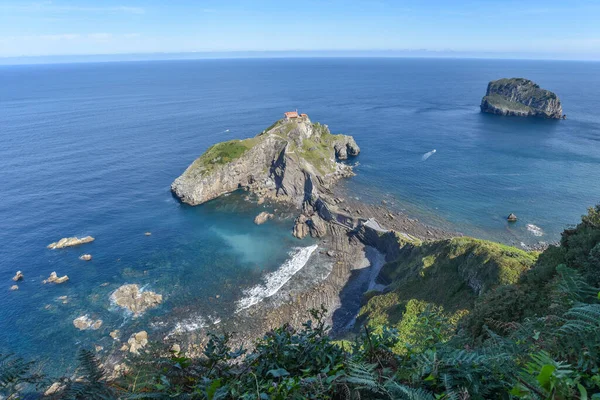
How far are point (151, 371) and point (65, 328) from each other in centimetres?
4969

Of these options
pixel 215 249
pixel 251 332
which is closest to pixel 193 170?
pixel 215 249

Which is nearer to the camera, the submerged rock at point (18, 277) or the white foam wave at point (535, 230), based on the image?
the submerged rock at point (18, 277)

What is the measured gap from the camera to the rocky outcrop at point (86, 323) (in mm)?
43656

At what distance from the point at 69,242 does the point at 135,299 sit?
22557 millimetres

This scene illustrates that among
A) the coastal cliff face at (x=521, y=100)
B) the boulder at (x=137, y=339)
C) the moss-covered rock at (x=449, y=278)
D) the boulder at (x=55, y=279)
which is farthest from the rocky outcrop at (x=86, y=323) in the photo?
the coastal cliff face at (x=521, y=100)

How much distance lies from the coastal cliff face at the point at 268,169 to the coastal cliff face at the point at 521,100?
11441 cm

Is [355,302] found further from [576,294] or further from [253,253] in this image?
[576,294]

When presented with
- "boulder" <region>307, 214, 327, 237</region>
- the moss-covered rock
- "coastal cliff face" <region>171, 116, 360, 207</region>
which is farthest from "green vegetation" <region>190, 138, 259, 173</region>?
the moss-covered rock

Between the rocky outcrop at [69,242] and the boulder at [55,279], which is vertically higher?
the rocky outcrop at [69,242]

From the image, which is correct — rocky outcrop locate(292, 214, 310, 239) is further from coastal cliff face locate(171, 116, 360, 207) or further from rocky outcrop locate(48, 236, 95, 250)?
rocky outcrop locate(48, 236, 95, 250)

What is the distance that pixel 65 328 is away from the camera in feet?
143

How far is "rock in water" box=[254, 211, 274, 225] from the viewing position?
68.7 m

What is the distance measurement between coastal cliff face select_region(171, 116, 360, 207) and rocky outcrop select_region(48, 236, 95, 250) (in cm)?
2170

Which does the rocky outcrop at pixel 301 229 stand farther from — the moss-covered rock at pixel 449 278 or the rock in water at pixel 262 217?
the moss-covered rock at pixel 449 278
